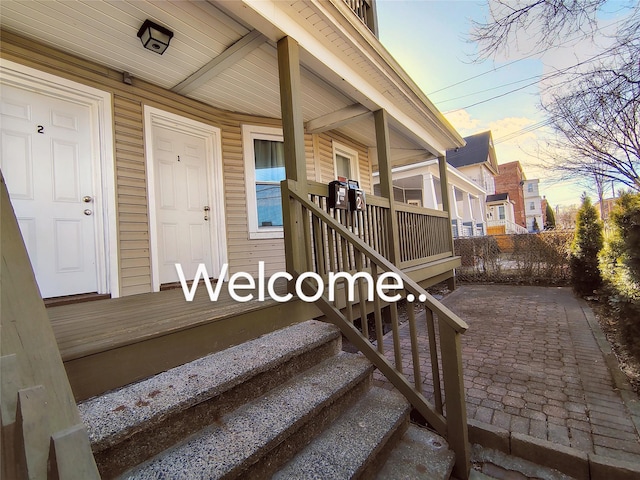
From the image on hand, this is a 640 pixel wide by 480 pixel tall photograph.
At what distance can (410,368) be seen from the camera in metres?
2.67

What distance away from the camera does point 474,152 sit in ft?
61.3

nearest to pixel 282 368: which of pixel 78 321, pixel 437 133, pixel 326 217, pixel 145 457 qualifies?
pixel 145 457

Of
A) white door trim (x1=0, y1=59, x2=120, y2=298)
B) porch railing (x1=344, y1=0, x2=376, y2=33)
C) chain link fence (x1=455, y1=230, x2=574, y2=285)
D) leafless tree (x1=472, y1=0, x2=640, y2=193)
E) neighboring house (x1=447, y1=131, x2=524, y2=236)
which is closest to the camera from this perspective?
white door trim (x1=0, y1=59, x2=120, y2=298)

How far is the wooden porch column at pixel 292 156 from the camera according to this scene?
2441mm

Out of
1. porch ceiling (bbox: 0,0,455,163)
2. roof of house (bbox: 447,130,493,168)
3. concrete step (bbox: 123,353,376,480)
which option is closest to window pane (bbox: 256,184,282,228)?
porch ceiling (bbox: 0,0,455,163)

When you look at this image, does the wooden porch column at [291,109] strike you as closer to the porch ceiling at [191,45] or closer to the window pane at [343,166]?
the porch ceiling at [191,45]

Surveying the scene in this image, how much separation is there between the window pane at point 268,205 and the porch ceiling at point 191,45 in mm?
1149

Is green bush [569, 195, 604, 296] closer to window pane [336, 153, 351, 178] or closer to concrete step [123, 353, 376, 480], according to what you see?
window pane [336, 153, 351, 178]

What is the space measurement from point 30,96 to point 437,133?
5.63 meters

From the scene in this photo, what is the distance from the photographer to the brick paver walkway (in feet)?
5.95

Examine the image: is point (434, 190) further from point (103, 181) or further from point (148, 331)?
point (148, 331)

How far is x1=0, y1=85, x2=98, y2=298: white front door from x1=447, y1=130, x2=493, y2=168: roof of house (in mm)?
18883

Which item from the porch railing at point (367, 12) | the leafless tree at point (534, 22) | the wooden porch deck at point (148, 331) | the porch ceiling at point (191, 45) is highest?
the porch railing at point (367, 12)

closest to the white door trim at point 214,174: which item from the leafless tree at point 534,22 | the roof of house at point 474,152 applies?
the leafless tree at point 534,22
